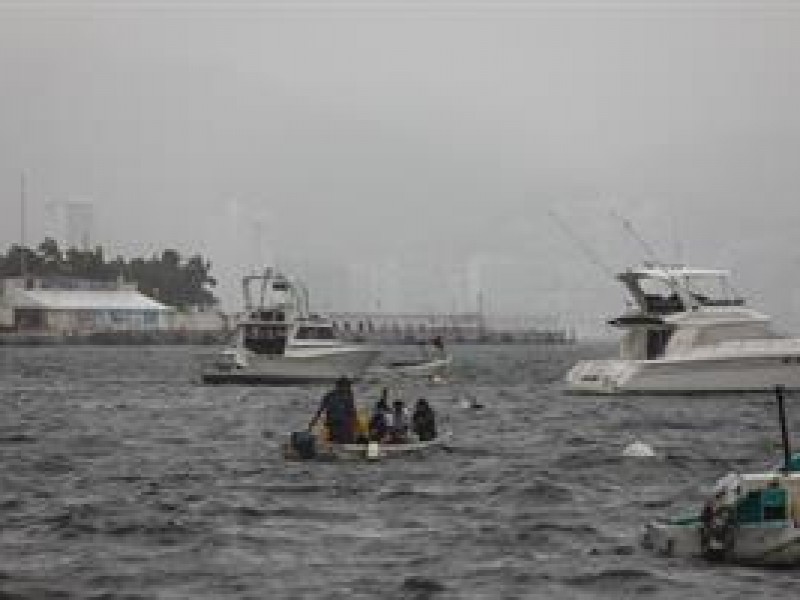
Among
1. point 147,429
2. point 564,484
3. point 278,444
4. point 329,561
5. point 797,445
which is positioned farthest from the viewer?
point 147,429

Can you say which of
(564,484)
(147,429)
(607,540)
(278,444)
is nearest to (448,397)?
(147,429)

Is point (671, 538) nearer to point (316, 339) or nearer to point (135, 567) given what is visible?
point (135, 567)

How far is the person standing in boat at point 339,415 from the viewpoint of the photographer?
129 ft

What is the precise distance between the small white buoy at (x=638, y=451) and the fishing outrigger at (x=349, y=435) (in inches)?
227

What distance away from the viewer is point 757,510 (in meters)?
23.5

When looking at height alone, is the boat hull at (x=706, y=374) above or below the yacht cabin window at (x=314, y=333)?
below

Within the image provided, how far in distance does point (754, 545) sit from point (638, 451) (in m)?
18.9

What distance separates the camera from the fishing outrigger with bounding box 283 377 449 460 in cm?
3969

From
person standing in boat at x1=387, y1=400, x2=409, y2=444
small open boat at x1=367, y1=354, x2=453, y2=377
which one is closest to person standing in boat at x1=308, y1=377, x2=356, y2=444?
person standing in boat at x1=387, y1=400, x2=409, y2=444

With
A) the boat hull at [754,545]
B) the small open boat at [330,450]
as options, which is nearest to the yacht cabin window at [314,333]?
the small open boat at [330,450]

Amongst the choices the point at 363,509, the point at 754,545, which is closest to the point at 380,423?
the point at 363,509

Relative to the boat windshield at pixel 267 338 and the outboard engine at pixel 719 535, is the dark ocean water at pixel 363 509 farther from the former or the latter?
the boat windshield at pixel 267 338

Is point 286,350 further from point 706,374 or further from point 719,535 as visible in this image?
point 719,535

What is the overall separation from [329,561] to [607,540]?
5.11m
